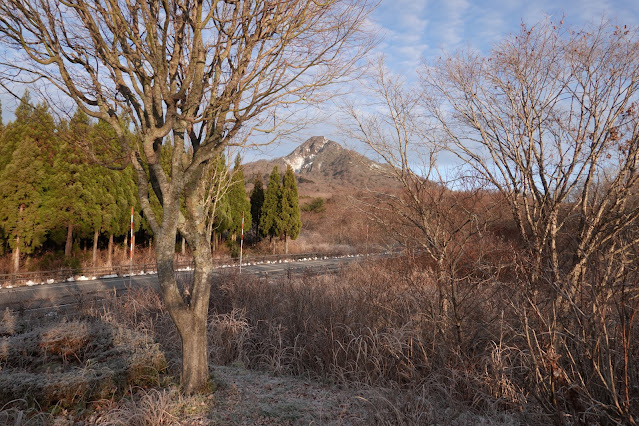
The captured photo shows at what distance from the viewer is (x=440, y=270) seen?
4.66m

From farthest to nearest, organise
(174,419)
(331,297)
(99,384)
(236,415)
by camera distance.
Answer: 1. (331,297)
2. (99,384)
3. (236,415)
4. (174,419)

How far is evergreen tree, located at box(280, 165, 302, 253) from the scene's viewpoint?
1180 inches

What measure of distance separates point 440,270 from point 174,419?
2908 millimetres

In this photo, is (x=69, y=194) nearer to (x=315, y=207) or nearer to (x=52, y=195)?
(x=52, y=195)

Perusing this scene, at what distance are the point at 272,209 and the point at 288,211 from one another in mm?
1112

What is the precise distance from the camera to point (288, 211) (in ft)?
99.0

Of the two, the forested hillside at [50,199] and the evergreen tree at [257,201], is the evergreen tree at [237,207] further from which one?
the forested hillside at [50,199]

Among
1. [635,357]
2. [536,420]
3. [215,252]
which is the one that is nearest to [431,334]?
[536,420]

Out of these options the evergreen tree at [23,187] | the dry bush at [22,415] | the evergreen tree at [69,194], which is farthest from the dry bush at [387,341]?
the evergreen tree at [69,194]

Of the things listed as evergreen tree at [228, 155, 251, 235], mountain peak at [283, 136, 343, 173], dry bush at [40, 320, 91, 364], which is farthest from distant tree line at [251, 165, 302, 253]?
mountain peak at [283, 136, 343, 173]

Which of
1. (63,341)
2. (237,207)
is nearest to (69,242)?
(237,207)

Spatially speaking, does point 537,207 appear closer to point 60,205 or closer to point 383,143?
point 383,143

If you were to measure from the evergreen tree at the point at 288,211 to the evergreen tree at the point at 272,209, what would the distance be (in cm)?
34

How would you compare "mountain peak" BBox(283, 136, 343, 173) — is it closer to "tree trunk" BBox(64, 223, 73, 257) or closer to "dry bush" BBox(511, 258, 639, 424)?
"tree trunk" BBox(64, 223, 73, 257)
